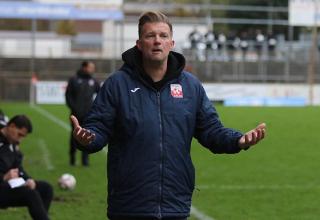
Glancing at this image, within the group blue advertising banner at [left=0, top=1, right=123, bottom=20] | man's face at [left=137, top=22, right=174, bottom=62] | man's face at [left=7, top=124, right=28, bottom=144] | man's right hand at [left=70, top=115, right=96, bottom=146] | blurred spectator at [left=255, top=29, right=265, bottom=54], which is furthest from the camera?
blurred spectator at [left=255, top=29, right=265, bottom=54]

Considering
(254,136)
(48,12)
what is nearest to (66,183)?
(254,136)

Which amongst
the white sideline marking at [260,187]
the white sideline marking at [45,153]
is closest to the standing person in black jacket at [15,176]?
the white sideline marking at [260,187]

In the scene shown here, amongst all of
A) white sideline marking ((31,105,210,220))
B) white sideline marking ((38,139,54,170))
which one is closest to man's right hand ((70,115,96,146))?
white sideline marking ((31,105,210,220))

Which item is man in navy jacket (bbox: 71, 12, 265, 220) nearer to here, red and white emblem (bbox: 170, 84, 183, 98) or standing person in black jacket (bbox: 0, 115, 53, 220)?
red and white emblem (bbox: 170, 84, 183, 98)

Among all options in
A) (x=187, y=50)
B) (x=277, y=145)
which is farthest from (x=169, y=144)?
(x=187, y=50)

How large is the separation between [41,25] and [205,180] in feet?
201

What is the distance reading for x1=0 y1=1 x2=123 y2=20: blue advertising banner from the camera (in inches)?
1804

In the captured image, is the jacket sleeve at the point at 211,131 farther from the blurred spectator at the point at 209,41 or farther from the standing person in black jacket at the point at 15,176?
the blurred spectator at the point at 209,41

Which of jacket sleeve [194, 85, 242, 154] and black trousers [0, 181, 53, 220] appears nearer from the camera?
jacket sleeve [194, 85, 242, 154]

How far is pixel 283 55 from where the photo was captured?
48.8 metres

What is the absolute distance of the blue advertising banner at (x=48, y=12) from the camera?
45812 millimetres

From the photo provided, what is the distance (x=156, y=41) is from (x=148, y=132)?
524 mm

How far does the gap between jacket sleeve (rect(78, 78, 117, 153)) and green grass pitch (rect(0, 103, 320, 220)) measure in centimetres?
126

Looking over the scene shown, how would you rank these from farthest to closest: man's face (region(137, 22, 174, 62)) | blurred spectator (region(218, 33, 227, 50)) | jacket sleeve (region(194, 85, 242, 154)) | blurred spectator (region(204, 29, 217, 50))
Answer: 1. blurred spectator (region(218, 33, 227, 50))
2. blurred spectator (region(204, 29, 217, 50))
3. jacket sleeve (region(194, 85, 242, 154))
4. man's face (region(137, 22, 174, 62))
